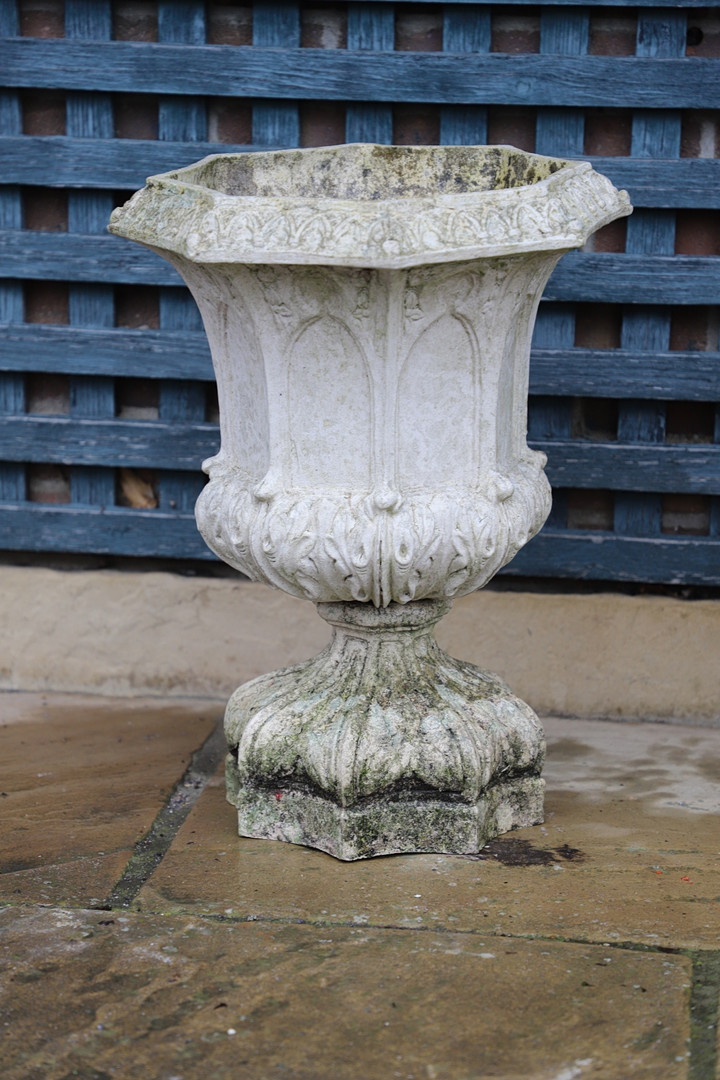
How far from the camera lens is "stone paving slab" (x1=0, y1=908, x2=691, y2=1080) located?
5.96 ft

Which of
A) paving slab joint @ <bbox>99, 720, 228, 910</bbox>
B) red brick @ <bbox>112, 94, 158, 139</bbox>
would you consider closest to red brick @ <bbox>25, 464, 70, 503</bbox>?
paving slab joint @ <bbox>99, 720, 228, 910</bbox>

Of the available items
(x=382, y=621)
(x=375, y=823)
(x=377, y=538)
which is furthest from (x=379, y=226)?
(x=375, y=823)

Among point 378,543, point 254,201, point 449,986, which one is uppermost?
point 254,201

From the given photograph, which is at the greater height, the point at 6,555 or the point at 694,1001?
the point at 6,555

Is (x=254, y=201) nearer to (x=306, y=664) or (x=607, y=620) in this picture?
(x=306, y=664)

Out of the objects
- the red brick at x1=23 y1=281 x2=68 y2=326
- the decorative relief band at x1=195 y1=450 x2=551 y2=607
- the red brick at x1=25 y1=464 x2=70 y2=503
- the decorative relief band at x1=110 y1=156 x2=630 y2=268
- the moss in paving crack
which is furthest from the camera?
the red brick at x1=25 y1=464 x2=70 y2=503

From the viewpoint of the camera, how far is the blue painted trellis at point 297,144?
308 centimetres

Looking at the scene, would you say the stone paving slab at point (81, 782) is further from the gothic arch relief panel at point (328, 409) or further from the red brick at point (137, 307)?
the red brick at point (137, 307)

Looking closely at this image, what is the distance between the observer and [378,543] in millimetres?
2324

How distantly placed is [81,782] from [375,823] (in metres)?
0.81

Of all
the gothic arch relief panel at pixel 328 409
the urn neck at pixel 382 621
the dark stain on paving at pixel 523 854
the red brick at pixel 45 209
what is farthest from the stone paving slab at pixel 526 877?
the red brick at pixel 45 209

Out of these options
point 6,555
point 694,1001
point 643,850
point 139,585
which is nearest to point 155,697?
point 139,585

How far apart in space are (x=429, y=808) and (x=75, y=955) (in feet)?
2.44

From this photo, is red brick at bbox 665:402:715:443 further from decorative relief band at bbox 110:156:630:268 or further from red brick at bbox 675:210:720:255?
decorative relief band at bbox 110:156:630:268
